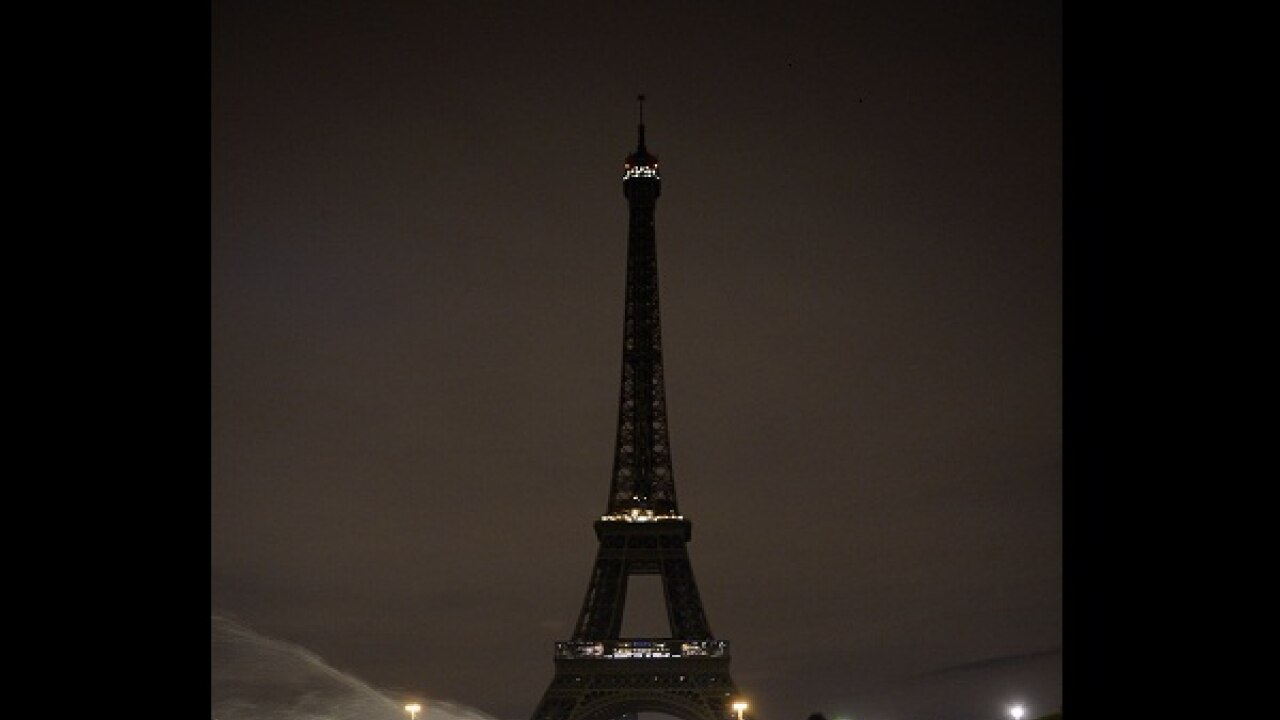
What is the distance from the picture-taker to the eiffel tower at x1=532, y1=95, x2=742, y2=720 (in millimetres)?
85250

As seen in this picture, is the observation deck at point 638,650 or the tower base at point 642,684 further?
the observation deck at point 638,650

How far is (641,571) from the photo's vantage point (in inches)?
3652

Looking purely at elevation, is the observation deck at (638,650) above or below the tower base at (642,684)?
above

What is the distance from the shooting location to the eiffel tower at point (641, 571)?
8525 centimetres

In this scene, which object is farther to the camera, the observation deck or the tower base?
the observation deck

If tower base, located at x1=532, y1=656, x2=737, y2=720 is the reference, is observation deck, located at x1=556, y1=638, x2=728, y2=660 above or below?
above
